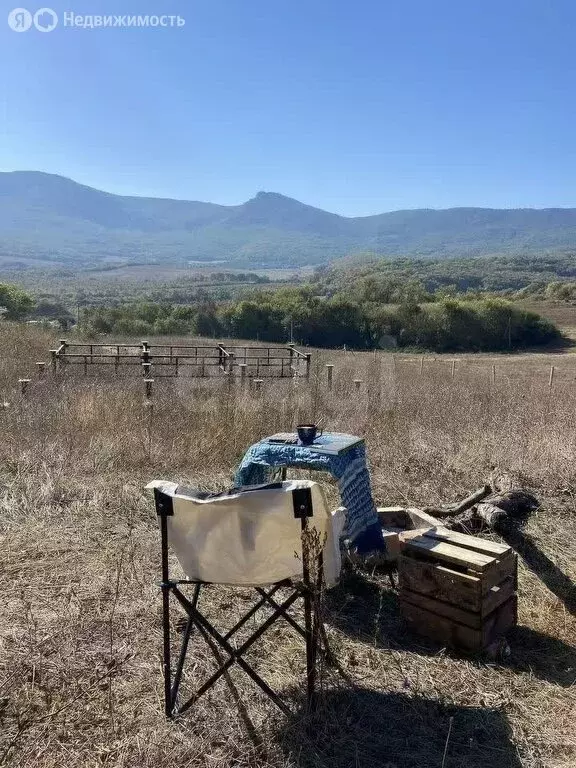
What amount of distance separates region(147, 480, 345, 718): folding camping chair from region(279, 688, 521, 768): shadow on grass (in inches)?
5.5

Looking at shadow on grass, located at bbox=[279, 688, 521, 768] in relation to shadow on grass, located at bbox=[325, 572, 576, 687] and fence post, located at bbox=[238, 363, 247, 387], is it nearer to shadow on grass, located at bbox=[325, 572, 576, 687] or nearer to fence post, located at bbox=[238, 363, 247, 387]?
shadow on grass, located at bbox=[325, 572, 576, 687]

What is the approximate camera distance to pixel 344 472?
3801 millimetres

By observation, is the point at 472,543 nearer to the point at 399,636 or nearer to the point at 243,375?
the point at 399,636

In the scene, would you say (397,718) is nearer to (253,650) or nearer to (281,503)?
(253,650)

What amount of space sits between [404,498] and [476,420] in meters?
3.09

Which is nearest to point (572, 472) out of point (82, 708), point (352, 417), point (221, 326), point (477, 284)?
point (352, 417)

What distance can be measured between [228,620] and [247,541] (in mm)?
1257

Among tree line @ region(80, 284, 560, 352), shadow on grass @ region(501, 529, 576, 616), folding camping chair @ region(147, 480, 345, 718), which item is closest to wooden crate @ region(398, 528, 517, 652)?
shadow on grass @ region(501, 529, 576, 616)

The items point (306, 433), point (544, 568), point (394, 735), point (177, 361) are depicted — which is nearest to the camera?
point (394, 735)

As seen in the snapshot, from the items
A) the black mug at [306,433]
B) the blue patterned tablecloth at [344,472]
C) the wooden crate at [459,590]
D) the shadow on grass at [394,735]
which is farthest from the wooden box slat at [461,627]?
the black mug at [306,433]

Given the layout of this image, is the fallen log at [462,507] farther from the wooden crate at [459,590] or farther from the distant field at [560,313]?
the distant field at [560,313]

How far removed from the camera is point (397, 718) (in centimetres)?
273

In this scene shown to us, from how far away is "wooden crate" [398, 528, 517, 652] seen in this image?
3223 mm

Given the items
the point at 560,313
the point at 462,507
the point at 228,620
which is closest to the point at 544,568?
the point at 462,507
